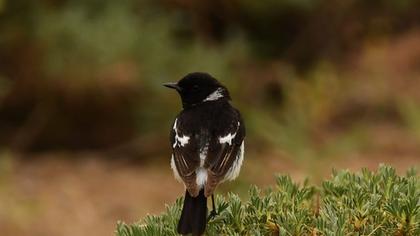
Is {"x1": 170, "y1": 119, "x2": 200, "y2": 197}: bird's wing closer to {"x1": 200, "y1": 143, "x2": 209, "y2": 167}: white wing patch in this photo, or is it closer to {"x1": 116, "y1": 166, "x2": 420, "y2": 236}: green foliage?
{"x1": 200, "y1": 143, "x2": 209, "y2": 167}: white wing patch

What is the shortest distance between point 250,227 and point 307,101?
7.01m

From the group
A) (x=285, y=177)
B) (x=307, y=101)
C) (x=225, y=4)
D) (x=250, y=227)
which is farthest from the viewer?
(x=225, y=4)

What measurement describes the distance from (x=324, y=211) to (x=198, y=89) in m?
1.78

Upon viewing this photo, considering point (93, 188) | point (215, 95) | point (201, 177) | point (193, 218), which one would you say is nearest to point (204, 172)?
point (201, 177)

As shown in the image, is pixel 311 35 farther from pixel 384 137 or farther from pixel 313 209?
pixel 313 209

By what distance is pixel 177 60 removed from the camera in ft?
31.1

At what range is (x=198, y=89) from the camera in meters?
4.85

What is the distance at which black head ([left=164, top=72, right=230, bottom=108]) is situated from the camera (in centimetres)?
482

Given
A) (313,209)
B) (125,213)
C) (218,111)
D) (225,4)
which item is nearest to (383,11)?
(225,4)

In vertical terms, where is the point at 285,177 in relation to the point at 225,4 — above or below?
below

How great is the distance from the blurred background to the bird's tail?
184 inches

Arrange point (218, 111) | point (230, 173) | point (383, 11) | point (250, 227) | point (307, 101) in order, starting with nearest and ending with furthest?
point (250, 227), point (230, 173), point (218, 111), point (307, 101), point (383, 11)

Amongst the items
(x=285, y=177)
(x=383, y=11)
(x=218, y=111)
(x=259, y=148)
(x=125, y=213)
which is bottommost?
(x=285, y=177)

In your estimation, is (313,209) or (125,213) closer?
(313,209)
